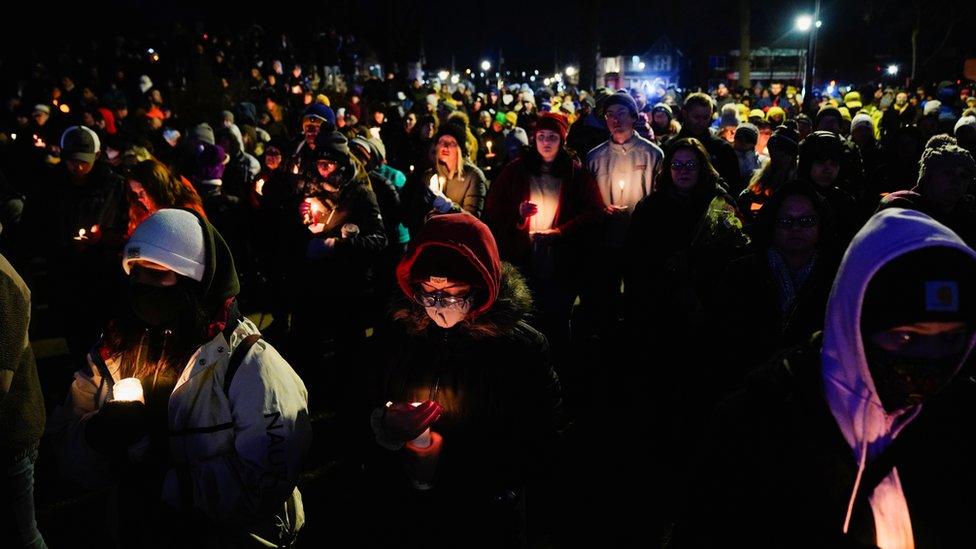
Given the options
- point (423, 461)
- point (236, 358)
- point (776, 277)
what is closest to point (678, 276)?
point (776, 277)

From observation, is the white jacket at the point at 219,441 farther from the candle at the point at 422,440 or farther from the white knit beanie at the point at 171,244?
the candle at the point at 422,440

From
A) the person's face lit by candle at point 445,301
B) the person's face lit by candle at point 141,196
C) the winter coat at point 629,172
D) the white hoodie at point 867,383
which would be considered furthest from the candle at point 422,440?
the winter coat at point 629,172

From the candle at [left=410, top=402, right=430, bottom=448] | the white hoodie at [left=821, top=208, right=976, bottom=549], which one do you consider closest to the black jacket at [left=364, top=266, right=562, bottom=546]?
the candle at [left=410, top=402, right=430, bottom=448]

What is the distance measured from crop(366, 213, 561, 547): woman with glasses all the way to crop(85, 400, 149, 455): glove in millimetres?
773

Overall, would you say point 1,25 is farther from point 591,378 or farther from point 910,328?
point 910,328

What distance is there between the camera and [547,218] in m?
5.86

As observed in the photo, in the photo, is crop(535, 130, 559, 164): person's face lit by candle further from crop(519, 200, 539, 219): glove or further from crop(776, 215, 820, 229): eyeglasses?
crop(776, 215, 820, 229): eyeglasses

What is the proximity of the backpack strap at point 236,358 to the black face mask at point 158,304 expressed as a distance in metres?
0.23

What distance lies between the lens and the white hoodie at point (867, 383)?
1658mm

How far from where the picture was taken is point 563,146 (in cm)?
594

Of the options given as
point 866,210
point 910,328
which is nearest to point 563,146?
point 866,210

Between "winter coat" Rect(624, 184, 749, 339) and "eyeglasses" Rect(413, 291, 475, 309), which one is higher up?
"eyeglasses" Rect(413, 291, 475, 309)

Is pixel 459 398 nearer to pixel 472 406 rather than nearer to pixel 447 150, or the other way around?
pixel 472 406

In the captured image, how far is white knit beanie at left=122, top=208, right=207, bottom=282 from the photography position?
7.84 feet
